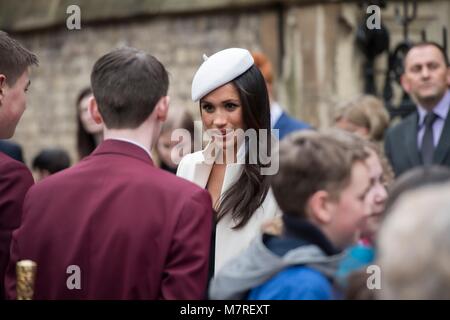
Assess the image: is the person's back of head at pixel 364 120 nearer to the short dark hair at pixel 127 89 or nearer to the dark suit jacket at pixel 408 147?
the dark suit jacket at pixel 408 147

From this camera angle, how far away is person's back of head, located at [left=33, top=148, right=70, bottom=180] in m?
7.98

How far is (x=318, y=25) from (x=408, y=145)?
638 centimetres

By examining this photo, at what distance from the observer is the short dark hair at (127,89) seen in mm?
3723

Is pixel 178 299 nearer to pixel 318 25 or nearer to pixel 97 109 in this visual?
pixel 97 109

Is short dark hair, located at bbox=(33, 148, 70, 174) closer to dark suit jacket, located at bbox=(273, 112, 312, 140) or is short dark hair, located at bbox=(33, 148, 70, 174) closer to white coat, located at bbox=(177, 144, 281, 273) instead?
dark suit jacket, located at bbox=(273, 112, 312, 140)

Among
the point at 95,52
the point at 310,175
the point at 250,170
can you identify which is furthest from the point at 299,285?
the point at 95,52

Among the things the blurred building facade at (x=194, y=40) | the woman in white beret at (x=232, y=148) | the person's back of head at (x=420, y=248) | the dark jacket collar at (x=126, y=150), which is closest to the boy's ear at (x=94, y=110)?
the dark jacket collar at (x=126, y=150)

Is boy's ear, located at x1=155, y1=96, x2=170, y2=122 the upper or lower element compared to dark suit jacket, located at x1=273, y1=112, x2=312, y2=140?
lower

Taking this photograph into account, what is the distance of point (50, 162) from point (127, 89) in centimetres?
439

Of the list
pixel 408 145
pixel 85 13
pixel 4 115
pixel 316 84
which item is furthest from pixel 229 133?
pixel 85 13

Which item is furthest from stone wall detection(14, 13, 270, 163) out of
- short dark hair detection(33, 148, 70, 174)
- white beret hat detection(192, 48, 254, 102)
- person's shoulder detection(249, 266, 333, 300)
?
person's shoulder detection(249, 266, 333, 300)

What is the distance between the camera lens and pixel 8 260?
4.09m

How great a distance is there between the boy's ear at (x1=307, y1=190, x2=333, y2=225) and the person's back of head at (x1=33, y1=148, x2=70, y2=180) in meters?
4.87

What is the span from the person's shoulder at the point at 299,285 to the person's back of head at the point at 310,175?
0.19 meters
